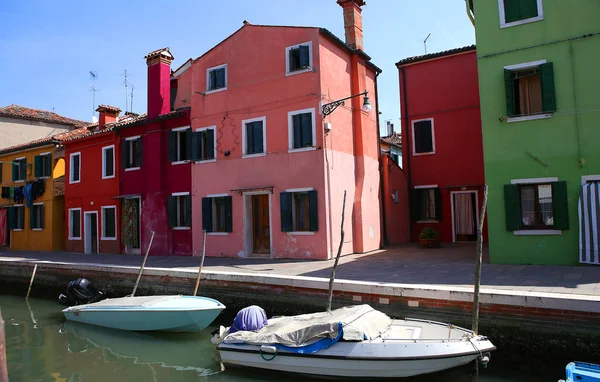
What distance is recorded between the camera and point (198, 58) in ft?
Answer: 53.7

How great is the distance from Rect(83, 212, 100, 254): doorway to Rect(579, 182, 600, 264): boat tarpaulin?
18.4 meters

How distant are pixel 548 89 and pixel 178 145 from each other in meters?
12.7

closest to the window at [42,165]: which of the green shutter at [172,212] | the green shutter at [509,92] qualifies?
the green shutter at [172,212]

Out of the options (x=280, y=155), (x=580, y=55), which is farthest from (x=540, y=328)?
(x=280, y=155)

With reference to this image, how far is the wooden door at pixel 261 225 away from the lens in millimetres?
15055

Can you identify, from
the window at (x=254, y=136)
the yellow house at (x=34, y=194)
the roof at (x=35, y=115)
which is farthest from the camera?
the roof at (x=35, y=115)

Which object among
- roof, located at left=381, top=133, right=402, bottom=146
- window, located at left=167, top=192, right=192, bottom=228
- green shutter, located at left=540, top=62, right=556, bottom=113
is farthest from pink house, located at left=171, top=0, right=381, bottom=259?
roof, located at left=381, top=133, right=402, bottom=146

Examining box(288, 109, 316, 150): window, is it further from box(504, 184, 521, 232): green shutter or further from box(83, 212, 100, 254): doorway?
box(83, 212, 100, 254): doorway

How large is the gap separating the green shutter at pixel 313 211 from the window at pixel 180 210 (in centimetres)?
537

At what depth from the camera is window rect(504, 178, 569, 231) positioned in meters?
10.7

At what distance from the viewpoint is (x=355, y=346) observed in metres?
6.29

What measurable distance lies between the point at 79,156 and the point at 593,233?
20410 mm

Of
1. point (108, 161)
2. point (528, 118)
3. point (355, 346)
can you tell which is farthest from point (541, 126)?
point (108, 161)

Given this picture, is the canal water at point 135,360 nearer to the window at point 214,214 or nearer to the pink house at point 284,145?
the pink house at point 284,145
